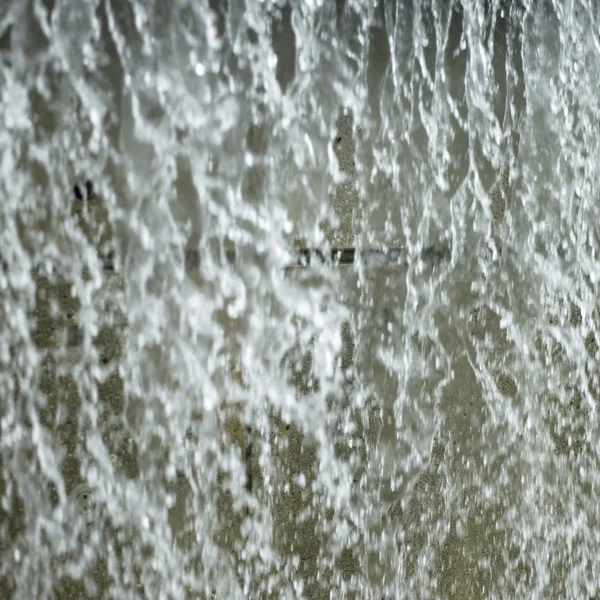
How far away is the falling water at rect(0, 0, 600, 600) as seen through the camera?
249cm

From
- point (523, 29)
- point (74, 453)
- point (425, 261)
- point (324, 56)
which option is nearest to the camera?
point (74, 453)

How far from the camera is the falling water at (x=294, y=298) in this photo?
8.16 ft

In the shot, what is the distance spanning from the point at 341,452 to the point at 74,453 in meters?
1.02

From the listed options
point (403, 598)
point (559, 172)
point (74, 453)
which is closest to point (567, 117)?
point (559, 172)

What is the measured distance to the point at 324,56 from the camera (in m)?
2.88

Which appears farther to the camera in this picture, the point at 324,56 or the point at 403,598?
the point at 403,598

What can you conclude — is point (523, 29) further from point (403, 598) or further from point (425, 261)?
point (403, 598)

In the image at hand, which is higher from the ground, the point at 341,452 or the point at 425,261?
the point at 425,261

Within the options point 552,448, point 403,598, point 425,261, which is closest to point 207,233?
point 425,261

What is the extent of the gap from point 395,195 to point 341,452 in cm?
106

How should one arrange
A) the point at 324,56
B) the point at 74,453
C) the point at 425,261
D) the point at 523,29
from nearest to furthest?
the point at 74,453
the point at 324,56
the point at 425,261
the point at 523,29

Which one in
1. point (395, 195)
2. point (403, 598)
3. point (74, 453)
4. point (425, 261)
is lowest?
point (403, 598)

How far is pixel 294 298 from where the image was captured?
2842mm

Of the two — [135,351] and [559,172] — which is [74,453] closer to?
[135,351]
